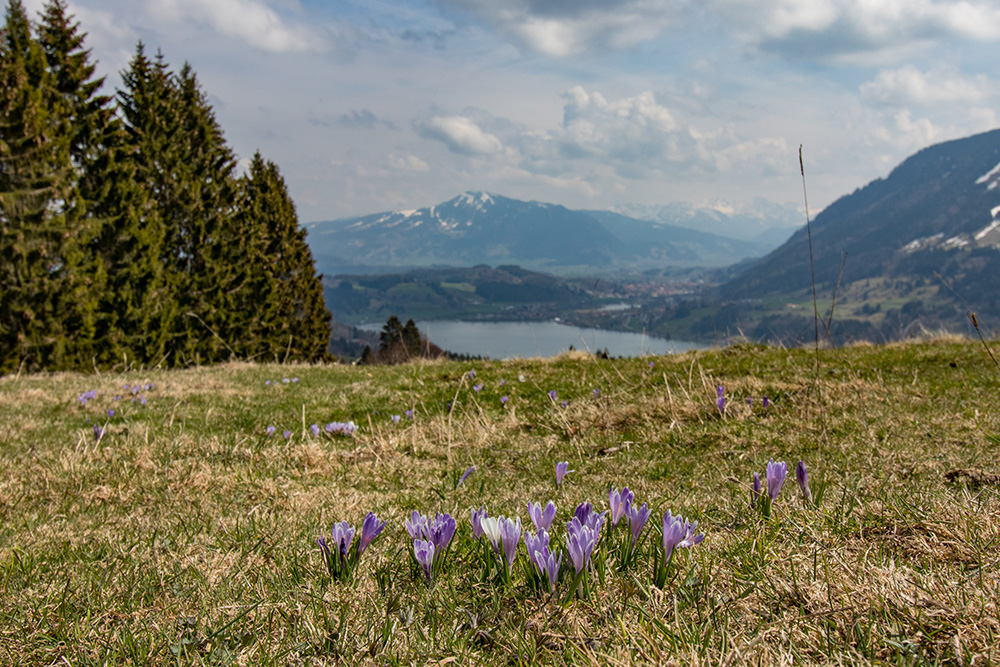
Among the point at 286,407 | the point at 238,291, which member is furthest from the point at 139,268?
the point at 286,407

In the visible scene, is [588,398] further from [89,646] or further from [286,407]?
[89,646]

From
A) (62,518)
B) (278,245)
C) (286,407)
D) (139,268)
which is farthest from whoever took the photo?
(278,245)

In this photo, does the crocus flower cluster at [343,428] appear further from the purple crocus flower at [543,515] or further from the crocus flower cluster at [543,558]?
the crocus flower cluster at [543,558]

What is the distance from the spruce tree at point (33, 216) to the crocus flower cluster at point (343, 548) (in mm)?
28792

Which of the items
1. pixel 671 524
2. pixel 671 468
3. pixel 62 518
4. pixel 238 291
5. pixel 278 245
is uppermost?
pixel 278 245

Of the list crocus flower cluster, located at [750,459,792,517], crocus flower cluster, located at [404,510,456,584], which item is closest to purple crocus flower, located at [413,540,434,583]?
crocus flower cluster, located at [404,510,456,584]

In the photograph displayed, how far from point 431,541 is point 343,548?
0.31 meters

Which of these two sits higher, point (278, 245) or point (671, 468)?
point (278, 245)

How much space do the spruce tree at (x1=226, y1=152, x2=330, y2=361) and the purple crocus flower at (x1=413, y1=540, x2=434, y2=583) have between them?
3713cm

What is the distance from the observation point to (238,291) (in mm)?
39969

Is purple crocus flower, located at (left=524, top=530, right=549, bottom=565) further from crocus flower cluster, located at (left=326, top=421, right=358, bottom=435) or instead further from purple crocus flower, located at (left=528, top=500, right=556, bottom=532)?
crocus flower cluster, located at (left=326, top=421, right=358, bottom=435)

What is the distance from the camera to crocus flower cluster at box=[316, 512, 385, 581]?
1.80 m

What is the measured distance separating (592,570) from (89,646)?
1434mm

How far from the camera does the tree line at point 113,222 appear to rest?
76.1ft
